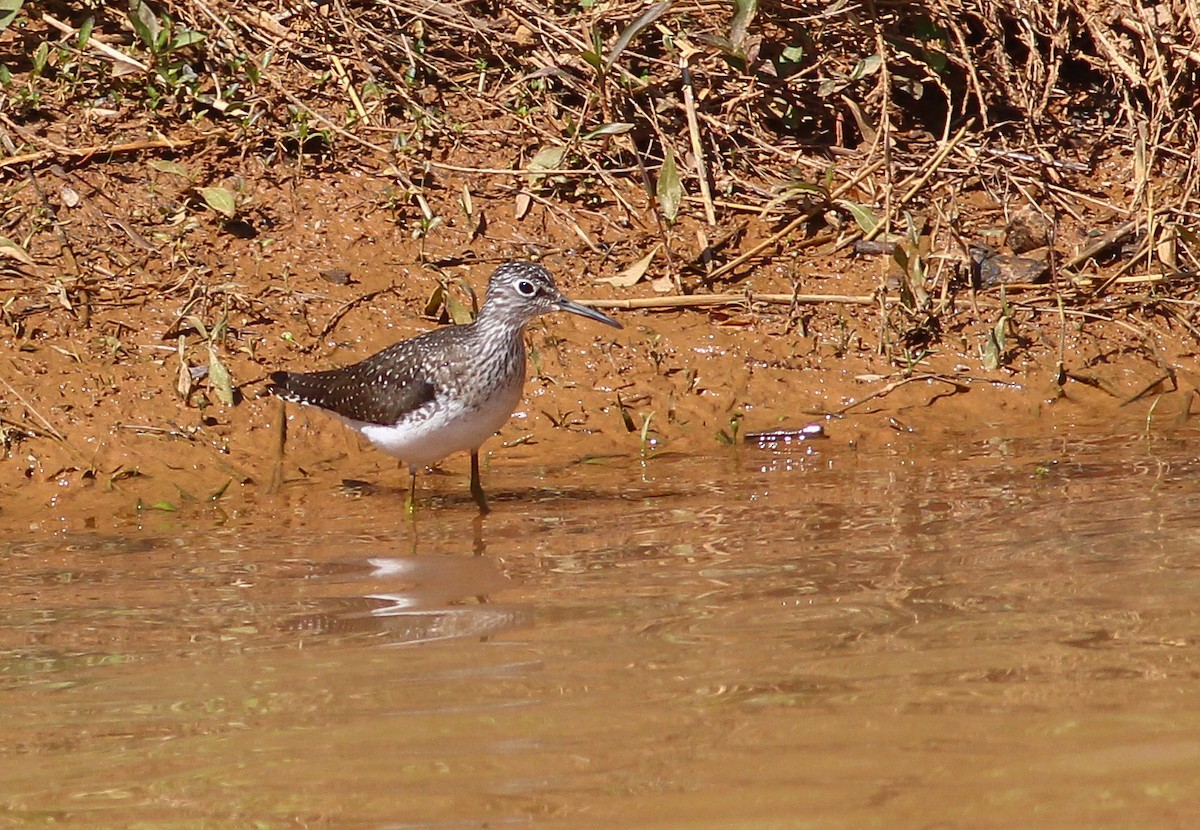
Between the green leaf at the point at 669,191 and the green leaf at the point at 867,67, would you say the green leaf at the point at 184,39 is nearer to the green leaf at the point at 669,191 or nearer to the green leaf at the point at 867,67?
the green leaf at the point at 669,191

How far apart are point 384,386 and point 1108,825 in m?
4.81

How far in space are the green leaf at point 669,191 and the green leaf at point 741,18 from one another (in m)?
0.80

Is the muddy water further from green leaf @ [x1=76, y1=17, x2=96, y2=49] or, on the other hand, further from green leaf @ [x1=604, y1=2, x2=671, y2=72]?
green leaf @ [x1=76, y1=17, x2=96, y2=49]

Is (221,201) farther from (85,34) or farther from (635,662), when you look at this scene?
(635,662)

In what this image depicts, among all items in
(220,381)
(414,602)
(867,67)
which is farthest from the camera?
(867,67)

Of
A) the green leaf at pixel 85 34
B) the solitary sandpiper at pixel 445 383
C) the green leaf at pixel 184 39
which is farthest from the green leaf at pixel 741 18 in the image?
the green leaf at pixel 85 34

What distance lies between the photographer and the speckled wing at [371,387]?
7520 mm

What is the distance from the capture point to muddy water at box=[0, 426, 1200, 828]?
3680 millimetres

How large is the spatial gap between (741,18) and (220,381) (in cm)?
354

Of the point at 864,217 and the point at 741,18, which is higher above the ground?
the point at 741,18

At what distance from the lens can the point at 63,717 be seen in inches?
172

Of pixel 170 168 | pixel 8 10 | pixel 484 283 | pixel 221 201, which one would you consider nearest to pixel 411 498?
pixel 484 283

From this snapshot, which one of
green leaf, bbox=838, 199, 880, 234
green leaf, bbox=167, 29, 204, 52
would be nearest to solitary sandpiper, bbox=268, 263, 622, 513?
green leaf, bbox=838, 199, 880, 234

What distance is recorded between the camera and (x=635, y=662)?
4.63 meters
